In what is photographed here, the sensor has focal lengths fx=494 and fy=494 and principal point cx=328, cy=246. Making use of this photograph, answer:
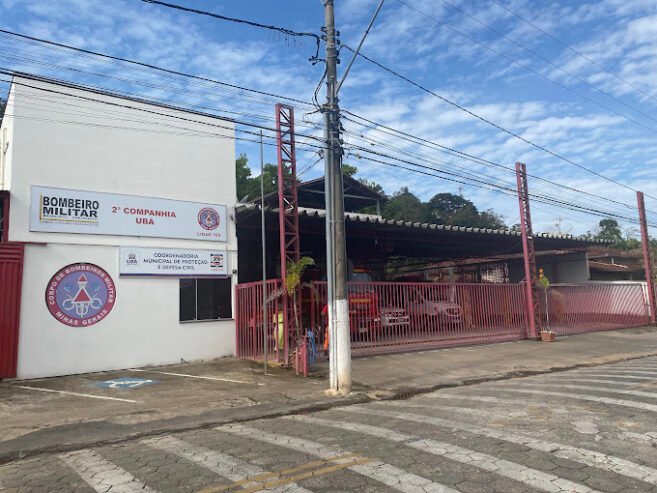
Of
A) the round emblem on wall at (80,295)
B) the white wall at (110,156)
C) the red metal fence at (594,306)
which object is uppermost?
the white wall at (110,156)

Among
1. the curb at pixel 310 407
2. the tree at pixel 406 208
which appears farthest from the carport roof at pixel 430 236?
the tree at pixel 406 208

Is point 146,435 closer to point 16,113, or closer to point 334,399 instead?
point 334,399

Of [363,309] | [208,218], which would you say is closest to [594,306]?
[363,309]

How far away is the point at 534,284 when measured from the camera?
1883 centimetres

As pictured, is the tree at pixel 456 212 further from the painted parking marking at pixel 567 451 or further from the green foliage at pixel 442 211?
the painted parking marking at pixel 567 451

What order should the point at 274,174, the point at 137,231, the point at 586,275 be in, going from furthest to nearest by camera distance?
the point at 274,174 < the point at 586,275 < the point at 137,231

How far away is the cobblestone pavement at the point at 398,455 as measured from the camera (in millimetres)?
4359

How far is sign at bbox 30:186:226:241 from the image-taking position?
12484mm

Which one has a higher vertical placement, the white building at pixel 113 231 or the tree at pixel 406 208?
the tree at pixel 406 208

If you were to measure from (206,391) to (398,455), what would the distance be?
5903 millimetres

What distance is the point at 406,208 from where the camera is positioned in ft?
191

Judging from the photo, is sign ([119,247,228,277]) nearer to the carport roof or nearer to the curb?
the carport roof

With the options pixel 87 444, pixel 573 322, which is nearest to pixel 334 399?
pixel 87 444

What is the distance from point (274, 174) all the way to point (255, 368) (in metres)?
27.1
